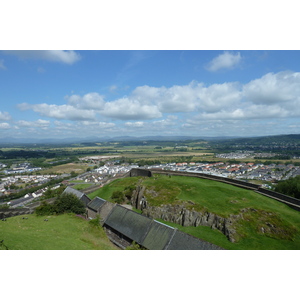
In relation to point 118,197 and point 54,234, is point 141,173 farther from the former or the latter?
point 54,234

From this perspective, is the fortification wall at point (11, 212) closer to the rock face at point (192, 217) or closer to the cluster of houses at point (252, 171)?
the rock face at point (192, 217)

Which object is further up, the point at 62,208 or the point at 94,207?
the point at 62,208

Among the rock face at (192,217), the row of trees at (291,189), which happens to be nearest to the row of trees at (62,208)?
the rock face at (192,217)

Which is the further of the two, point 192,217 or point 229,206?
point 229,206

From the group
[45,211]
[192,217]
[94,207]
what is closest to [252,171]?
[192,217]

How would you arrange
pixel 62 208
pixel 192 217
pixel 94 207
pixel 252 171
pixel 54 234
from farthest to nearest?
pixel 252 171, pixel 94 207, pixel 62 208, pixel 192 217, pixel 54 234

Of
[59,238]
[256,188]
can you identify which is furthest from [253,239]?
[59,238]

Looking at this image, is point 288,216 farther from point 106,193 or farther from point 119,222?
point 106,193

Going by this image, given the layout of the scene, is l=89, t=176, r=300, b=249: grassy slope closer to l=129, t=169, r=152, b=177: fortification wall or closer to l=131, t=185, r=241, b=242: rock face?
l=131, t=185, r=241, b=242: rock face
